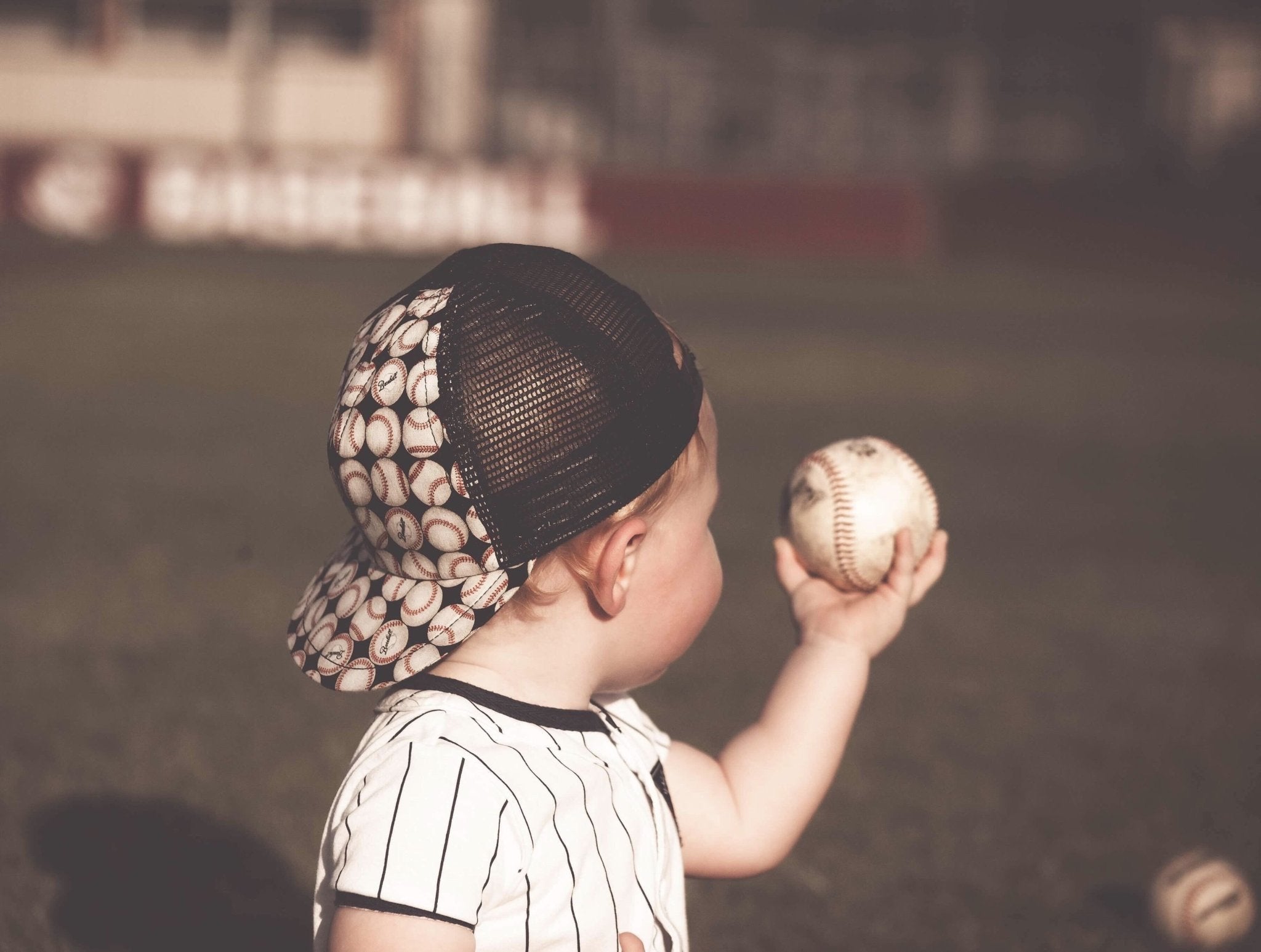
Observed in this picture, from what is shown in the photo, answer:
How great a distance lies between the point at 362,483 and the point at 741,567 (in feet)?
16.5

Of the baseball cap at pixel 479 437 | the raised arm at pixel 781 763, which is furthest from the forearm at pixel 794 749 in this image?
the baseball cap at pixel 479 437

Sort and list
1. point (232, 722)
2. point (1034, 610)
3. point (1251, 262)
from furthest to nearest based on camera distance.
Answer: point (1251, 262) < point (1034, 610) < point (232, 722)

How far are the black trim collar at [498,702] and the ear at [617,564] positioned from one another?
6.3 inches

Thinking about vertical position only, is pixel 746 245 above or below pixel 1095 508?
below

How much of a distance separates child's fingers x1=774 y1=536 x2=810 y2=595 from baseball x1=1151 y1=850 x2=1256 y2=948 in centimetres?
142

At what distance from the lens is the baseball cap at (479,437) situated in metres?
1.97

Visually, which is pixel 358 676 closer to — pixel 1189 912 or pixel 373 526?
pixel 373 526

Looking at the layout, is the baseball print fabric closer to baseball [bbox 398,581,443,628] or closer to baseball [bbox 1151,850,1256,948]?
baseball [bbox 398,581,443,628]

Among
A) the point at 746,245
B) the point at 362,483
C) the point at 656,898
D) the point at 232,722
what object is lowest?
the point at 746,245

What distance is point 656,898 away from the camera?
2.23 meters

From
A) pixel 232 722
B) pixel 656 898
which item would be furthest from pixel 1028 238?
pixel 656 898

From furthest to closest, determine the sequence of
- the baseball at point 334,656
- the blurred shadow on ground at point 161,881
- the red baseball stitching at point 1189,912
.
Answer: the red baseball stitching at point 1189,912, the blurred shadow on ground at point 161,881, the baseball at point 334,656

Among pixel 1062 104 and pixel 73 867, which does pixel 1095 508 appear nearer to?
pixel 73 867

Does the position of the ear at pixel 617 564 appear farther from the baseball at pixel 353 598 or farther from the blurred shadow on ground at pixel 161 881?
the blurred shadow on ground at pixel 161 881
